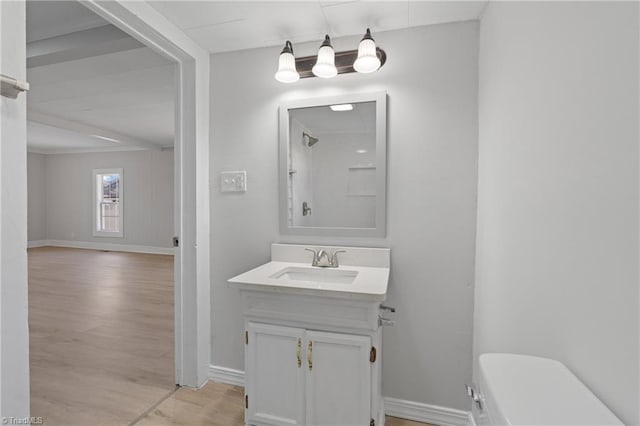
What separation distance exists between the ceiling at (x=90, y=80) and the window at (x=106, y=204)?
118 centimetres

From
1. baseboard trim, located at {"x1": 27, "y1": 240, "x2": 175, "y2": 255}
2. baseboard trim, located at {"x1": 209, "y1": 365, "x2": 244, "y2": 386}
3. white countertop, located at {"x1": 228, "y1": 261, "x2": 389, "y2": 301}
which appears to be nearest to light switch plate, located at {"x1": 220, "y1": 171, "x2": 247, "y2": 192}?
white countertop, located at {"x1": 228, "y1": 261, "x2": 389, "y2": 301}

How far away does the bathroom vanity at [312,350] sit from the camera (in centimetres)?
134

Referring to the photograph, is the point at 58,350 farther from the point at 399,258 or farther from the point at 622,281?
the point at 622,281

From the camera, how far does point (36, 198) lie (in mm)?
7648

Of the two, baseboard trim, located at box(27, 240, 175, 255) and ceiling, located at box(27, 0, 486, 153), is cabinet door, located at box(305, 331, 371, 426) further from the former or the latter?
baseboard trim, located at box(27, 240, 175, 255)

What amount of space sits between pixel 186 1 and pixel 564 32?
5.16 ft

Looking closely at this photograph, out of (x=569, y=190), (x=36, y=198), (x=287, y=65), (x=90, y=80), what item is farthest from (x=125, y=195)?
(x=569, y=190)

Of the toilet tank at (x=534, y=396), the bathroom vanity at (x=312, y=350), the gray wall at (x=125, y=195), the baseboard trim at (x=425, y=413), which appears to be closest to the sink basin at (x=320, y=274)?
the bathroom vanity at (x=312, y=350)

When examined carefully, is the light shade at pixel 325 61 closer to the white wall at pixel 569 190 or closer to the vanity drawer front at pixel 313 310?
the white wall at pixel 569 190

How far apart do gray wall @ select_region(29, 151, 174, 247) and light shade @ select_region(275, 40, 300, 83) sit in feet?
19.4

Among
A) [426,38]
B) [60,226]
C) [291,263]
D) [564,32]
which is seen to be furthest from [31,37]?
[60,226]

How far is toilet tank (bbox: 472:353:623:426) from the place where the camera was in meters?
0.57

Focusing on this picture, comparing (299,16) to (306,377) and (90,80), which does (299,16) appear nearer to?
(306,377)

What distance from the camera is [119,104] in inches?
155
